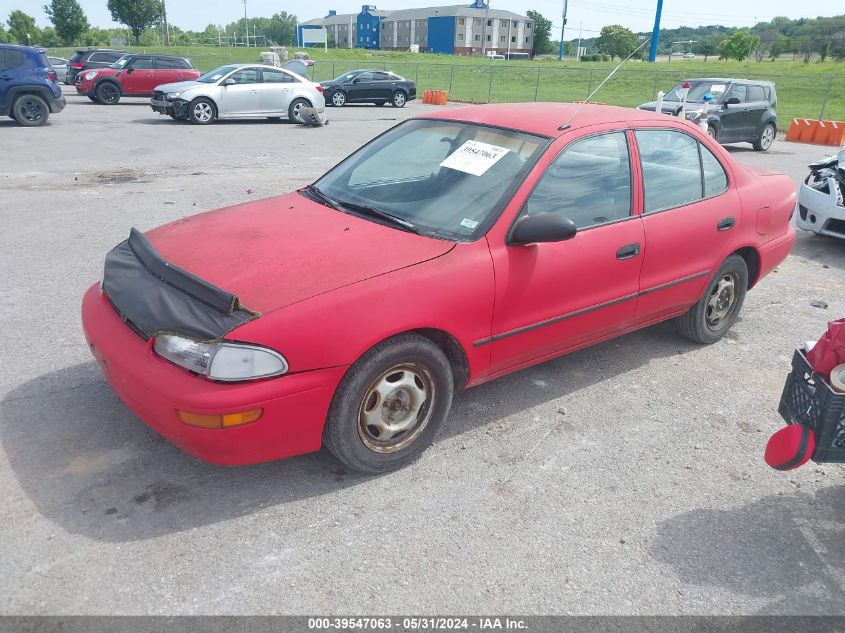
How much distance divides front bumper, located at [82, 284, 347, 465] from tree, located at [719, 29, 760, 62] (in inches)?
3335

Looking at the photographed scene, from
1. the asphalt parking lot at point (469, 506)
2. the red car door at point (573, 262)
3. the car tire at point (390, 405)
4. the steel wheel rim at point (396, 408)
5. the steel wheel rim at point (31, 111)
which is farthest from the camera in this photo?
the steel wheel rim at point (31, 111)

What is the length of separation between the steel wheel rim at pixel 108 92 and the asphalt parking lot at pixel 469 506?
19.8 m

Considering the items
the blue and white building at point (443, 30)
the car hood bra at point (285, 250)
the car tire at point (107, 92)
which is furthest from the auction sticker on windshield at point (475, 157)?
the blue and white building at point (443, 30)

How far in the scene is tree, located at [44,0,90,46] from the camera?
66.8 metres

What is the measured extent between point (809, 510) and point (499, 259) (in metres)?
1.87

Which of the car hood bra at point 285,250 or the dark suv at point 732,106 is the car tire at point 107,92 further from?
the car hood bra at point 285,250

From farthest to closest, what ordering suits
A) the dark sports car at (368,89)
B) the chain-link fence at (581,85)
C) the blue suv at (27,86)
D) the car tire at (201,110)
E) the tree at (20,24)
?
the tree at (20,24) < the chain-link fence at (581,85) < the dark sports car at (368,89) < the car tire at (201,110) < the blue suv at (27,86)

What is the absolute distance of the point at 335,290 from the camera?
10.0 ft

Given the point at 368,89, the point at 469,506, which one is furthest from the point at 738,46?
the point at 469,506

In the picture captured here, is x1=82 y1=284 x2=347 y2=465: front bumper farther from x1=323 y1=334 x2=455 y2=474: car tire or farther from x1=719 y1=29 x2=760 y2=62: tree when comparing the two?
x1=719 y1=29 x2=760 y2=62: tree

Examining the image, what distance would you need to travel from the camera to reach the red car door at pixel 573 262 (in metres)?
3.60

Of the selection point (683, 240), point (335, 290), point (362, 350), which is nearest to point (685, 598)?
point (362, 350)

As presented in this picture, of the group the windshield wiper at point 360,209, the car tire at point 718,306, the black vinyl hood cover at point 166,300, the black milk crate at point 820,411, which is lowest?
the car tire at point 718,306

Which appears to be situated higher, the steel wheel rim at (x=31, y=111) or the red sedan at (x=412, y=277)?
the red sedan at (x=412, y=277)
